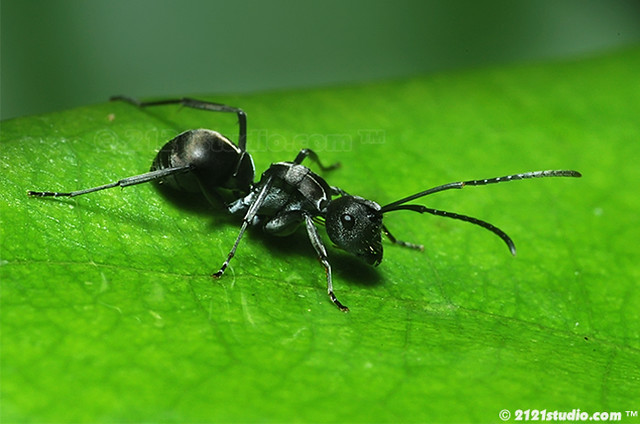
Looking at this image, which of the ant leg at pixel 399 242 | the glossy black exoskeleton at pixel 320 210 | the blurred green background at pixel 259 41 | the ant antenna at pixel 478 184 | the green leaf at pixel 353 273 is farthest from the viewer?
the blurred green background at pixel 259 41

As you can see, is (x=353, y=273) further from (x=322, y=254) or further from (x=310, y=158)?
(x=310, y=158)

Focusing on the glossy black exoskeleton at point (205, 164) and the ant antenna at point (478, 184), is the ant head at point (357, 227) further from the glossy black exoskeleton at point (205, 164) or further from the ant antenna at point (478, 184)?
the glossy black exoskeleton at point (205, 164)

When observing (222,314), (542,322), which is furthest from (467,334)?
(222,314)

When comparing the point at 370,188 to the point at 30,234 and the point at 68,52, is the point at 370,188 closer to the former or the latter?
the point at 30,234

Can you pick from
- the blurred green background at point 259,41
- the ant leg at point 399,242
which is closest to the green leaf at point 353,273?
the ant leg at point 399,242

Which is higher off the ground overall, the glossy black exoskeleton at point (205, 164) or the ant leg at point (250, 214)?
the glossy black exoskeleton at point (205, 164)

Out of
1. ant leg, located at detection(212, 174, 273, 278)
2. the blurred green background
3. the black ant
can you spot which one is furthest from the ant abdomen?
the blurred green background

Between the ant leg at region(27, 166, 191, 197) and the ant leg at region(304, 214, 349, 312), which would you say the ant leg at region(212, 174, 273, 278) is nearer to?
the ant leg at region(304, 214, 349, 312)
